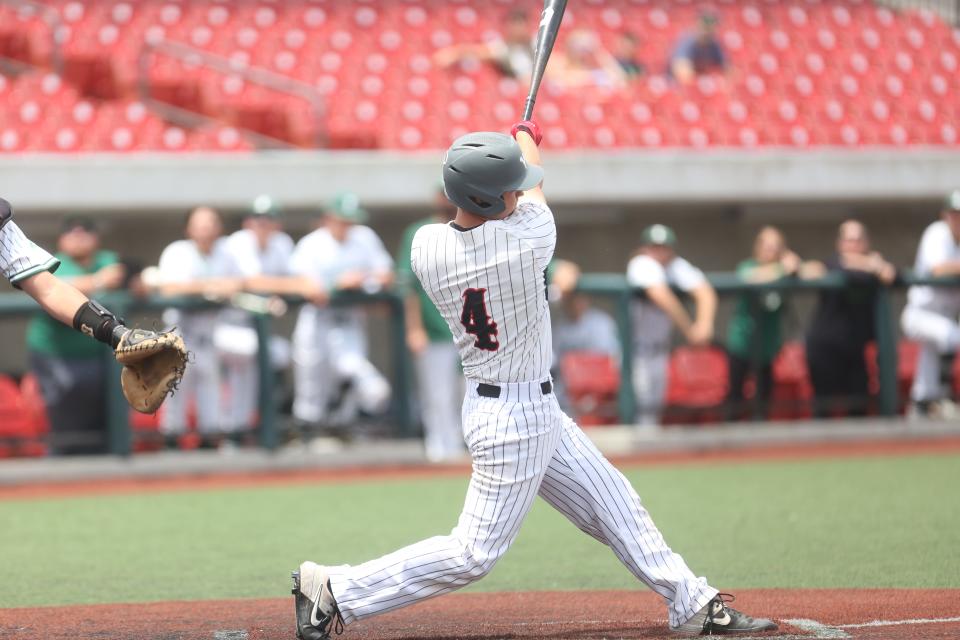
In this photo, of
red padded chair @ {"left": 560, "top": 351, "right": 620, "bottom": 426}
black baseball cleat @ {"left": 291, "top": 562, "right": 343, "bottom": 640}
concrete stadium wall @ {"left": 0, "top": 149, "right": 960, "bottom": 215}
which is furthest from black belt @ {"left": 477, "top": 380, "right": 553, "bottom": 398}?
concrete stadium wall @ {"left": 0, "top": 149, "right": 960, "bottom": 215}

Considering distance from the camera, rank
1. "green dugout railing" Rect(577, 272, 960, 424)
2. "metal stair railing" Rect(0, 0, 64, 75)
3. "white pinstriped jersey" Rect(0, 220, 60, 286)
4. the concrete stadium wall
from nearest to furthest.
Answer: "white pinstriped jersey" Rect(0, 220, 60, 286)
"green dugout railing" Rect(577, 272, 960, 424)
the concrete stadium wall
"metal stair railing" Rect(0, 0, 64, 75)

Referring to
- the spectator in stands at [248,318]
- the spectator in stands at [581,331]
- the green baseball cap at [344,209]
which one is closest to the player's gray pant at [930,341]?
the spectator in stands at [581,331]

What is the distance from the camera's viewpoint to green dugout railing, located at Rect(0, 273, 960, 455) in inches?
331

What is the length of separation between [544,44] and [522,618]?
5.95 feet

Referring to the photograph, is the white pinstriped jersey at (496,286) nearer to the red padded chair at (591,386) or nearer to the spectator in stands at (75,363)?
the spectator in stands at (75,363)

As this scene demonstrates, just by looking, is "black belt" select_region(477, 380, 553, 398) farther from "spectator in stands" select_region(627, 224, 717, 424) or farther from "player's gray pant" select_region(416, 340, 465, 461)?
"spectator in stands" select_region(627, 224, 717, 424)

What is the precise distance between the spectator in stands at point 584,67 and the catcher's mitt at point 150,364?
32.8ft

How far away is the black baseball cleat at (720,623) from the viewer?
3721 millimetres

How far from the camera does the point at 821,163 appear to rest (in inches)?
485

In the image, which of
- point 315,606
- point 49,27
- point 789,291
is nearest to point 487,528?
point 315,606

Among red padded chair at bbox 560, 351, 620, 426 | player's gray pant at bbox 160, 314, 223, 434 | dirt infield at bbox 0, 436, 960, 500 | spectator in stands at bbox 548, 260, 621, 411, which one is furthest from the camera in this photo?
spectator in stands at bbox 548, 260, 621, 411

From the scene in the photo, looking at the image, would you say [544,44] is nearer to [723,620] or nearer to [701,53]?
[723,620]

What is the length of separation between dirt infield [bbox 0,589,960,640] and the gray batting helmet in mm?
1238

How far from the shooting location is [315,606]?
3.64 meters
